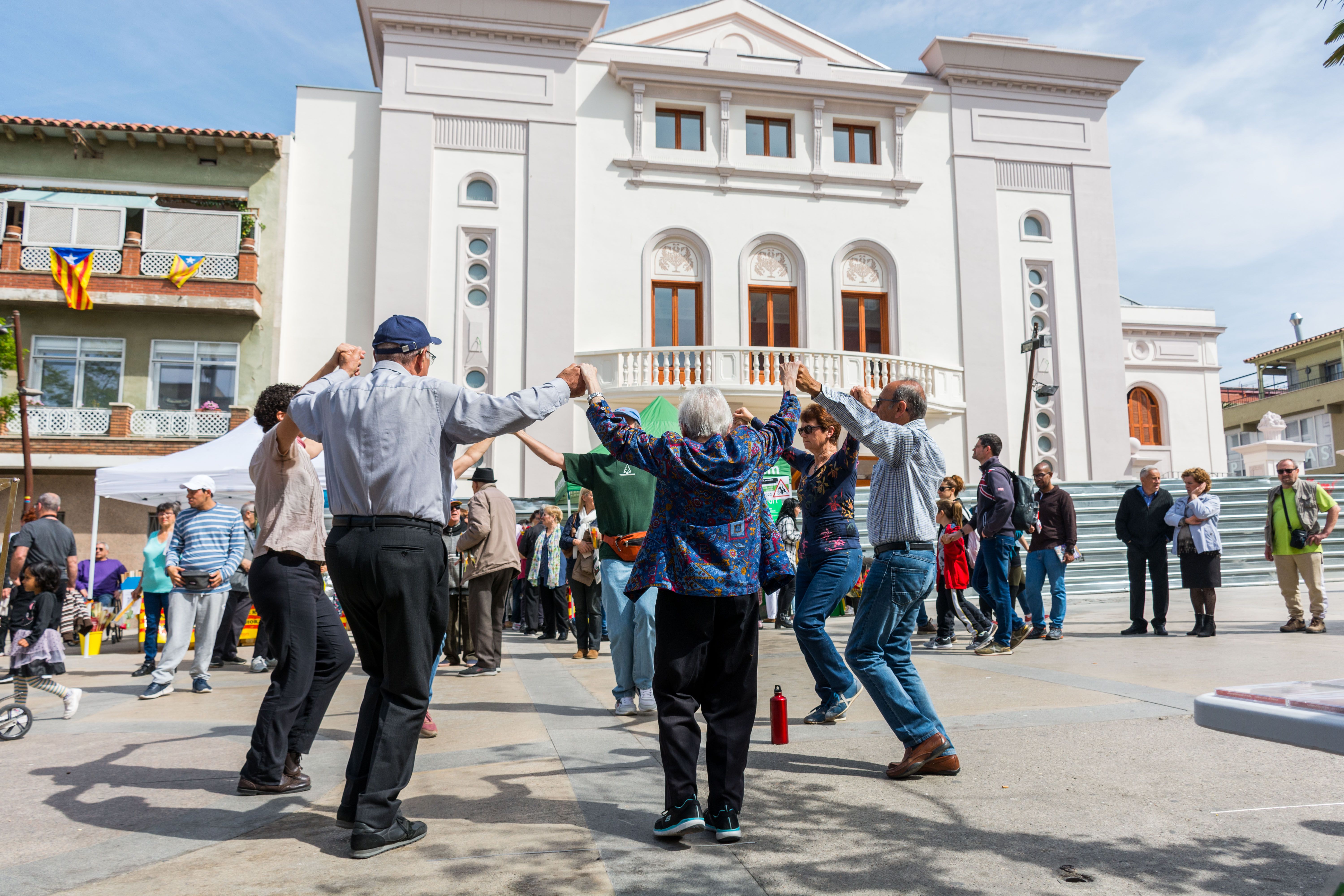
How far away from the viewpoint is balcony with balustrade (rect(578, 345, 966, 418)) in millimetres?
21141

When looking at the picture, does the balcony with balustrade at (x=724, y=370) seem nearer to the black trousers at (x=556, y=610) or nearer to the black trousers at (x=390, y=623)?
the black trousers at (x=556, y=610)

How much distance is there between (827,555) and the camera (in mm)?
5090

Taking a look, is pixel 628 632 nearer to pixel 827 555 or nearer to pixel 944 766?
pixel 827 555

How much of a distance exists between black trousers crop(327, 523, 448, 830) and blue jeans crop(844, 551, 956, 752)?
1.96 m

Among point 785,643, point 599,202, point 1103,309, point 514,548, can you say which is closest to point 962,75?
point 1103,309

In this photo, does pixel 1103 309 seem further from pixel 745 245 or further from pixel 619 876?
pixel 619 876

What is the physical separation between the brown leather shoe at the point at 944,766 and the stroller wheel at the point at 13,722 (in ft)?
17.6

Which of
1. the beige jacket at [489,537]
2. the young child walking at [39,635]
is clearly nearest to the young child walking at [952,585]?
the beige jacket at [489,537]

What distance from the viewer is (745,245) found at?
23.1m

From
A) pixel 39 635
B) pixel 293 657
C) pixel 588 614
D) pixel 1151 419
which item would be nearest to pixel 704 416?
pixel 293 657

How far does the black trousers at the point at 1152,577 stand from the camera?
9766 mm

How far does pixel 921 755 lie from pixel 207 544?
252 inches

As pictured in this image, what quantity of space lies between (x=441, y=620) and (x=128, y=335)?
23.1m

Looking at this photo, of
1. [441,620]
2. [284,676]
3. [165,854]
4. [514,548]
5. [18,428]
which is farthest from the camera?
[18,428]
